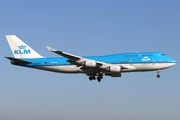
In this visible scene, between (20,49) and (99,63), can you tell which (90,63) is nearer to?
(99,63)

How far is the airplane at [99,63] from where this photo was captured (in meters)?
59.9

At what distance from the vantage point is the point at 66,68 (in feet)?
207

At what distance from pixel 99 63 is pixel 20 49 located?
16.9 metres

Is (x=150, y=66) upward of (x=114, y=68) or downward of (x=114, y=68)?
upward

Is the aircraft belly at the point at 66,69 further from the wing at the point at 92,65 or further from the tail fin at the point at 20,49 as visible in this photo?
the tail fin at the point at 20,49

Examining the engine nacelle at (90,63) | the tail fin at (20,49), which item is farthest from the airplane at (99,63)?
the tail fin at (20,49)

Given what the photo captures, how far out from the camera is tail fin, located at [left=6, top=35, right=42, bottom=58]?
220ft

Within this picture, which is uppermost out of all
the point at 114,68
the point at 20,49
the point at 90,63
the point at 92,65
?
the point at 20,49

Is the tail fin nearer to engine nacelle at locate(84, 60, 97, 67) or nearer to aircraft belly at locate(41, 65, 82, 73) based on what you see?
aircraft belly at locate(41, 65, 82, 73)

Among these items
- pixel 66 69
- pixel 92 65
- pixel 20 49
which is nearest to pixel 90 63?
pixel 92 65

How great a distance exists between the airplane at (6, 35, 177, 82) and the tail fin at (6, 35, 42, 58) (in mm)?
314

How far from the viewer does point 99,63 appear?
196 feet

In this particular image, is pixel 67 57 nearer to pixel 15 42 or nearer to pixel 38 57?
pixel 38 57

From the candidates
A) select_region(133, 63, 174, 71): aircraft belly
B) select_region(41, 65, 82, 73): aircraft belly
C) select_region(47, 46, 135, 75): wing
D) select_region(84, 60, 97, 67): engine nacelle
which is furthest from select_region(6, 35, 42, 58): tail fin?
select_region(133, 63, 174, 71): aircraft belly
